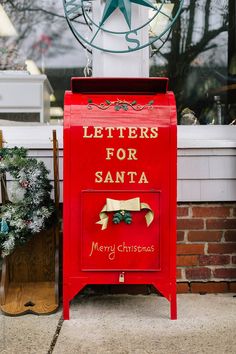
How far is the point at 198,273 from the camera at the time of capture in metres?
3.81

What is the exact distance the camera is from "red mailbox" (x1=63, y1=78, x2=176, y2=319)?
10.4 ft

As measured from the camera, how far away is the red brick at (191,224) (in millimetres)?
3795

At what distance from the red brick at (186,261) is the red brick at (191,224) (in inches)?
9.0

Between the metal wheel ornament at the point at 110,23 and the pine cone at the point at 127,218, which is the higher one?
the metal wheel ornament at the point at 110,23

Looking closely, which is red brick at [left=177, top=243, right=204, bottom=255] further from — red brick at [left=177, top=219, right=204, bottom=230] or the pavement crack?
the pavement crack

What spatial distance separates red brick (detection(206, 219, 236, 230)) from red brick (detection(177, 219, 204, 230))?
0.18ft

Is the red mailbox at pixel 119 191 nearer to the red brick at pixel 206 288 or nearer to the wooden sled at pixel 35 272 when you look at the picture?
the wooden sled at pixel 35 272

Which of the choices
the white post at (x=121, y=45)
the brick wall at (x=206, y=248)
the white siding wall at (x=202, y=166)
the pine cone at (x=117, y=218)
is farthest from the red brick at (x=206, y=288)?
the white post at (x=121, y=45)

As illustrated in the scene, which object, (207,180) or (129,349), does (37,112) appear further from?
(129,349)

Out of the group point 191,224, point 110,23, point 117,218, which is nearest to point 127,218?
point 117,218

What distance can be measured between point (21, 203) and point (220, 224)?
1536 mm

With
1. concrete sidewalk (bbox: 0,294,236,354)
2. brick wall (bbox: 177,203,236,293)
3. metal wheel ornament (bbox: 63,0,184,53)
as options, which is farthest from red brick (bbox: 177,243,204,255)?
metal wheel ornament (bbox: 63,0,184,53)

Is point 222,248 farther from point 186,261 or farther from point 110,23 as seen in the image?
point 110,23

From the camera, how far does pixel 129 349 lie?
2.81 meters
